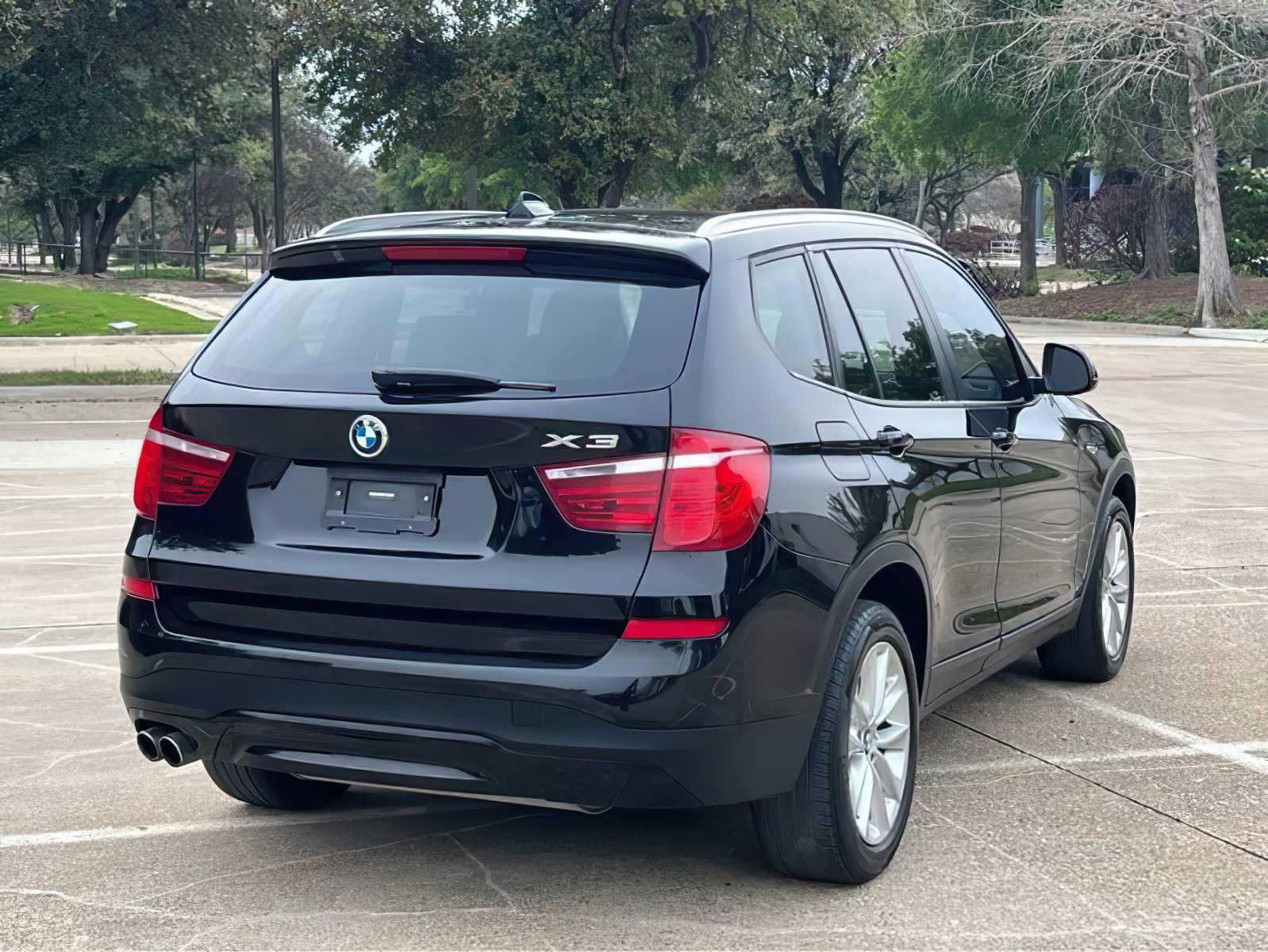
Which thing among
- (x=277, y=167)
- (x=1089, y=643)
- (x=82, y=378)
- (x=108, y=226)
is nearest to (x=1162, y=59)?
(x=277, y=167)

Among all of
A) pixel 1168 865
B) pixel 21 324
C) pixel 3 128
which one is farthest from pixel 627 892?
pixel 21 324

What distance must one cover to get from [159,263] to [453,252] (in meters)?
92.9

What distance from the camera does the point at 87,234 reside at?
214ft

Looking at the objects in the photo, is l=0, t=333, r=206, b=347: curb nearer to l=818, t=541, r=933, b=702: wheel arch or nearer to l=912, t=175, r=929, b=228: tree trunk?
l=818, t=541, r=933, b=702: wheel arch

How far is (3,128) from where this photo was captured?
2161 centimetres

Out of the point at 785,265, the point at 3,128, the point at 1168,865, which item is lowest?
the point at 1168,865

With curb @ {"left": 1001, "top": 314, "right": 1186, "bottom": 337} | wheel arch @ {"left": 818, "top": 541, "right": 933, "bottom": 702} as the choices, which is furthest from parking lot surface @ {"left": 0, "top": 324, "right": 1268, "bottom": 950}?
curb @ {"left": 1001, "top": 314, "right": 1186, "bottom": 337}

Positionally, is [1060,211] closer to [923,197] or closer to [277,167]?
[923,197]

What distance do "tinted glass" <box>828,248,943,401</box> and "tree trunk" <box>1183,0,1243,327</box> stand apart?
32.8m

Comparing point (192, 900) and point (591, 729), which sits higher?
point (591, 729)

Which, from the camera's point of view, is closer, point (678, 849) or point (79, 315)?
point (678, 849)

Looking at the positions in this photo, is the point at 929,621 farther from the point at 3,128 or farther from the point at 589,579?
the point at 3,128

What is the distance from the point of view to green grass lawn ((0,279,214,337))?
1096 inches

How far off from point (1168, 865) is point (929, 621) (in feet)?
3.06
